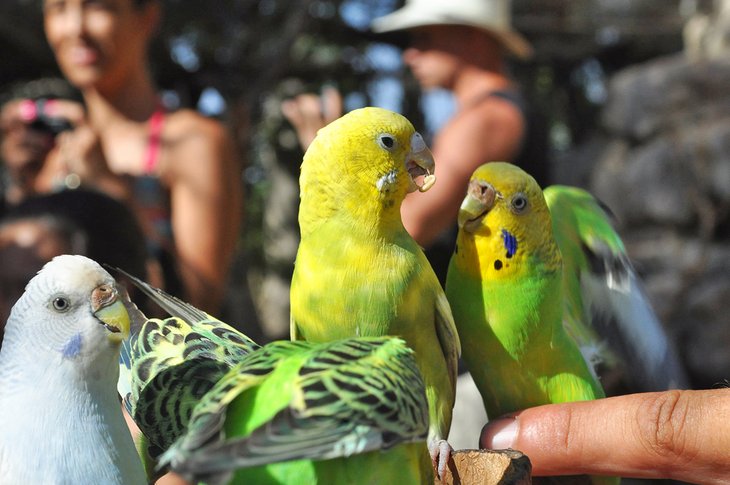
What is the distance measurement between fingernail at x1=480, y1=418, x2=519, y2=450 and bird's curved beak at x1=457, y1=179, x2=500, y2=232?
0.29 m

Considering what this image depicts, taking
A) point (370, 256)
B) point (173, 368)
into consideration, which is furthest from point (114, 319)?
point (370, 256)

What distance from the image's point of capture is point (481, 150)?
86.0 inches

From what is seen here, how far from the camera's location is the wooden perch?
1.00 metres

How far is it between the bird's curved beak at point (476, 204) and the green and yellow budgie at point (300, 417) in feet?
Result: 1.12

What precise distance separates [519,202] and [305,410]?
56cm

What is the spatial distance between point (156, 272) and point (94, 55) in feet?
2.36

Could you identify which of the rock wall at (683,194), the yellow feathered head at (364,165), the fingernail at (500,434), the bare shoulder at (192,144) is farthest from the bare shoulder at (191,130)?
the rock wall at (683,194)

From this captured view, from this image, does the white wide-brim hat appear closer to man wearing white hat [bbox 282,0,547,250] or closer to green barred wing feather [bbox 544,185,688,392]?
man wearing white hat [bbox 282,0,547,250]

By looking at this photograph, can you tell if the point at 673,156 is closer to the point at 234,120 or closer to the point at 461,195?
the point at 234,120

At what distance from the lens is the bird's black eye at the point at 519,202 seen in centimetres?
125

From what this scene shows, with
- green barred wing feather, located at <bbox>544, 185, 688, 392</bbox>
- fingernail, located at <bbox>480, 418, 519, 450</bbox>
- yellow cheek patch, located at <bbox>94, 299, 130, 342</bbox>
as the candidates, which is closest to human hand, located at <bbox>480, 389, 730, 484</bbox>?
fingernail, located at <bbox>480, 418, 519, 450</bbox>

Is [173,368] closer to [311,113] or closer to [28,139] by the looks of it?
[311,113]

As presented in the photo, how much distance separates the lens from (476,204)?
125cm

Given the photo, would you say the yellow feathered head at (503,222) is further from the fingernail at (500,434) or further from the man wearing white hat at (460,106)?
the man wearing white hat at (460,106)
